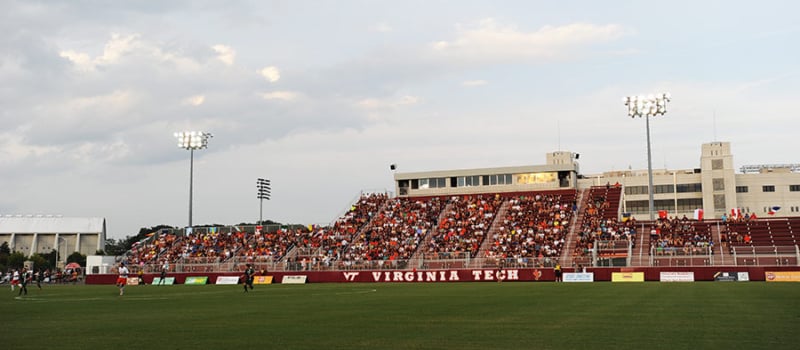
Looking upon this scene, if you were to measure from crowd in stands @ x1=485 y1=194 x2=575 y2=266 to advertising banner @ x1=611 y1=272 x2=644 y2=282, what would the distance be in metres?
6.32

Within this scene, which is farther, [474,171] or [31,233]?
[31,233]

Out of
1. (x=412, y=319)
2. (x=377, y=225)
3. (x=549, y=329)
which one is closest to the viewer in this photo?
(x=549, y=329)

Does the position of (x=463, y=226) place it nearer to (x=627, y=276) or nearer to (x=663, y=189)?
(x=627, y=276)

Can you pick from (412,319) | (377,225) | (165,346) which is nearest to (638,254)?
(377,225)

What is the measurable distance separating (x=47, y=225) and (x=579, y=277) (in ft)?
461

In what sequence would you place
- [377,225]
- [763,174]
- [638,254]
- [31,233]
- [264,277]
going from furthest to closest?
[31,233] → [763,174] → [377,225] → [264,277] → [638,254]

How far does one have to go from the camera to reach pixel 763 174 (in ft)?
419

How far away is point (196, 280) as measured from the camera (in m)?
67.1

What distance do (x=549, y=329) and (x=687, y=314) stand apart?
235 inches

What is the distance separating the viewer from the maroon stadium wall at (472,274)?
53.1m

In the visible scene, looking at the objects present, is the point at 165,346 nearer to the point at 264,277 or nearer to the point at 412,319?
the point at 412,319

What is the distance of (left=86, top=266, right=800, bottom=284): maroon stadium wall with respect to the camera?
2089 inches

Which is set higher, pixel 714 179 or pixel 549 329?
pixel 714 179

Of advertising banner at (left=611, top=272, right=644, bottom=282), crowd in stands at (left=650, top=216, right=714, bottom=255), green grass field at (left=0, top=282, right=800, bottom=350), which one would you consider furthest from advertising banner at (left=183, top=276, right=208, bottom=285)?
crowd in stands at (left=650, top=216, right=714, bottom=255)
